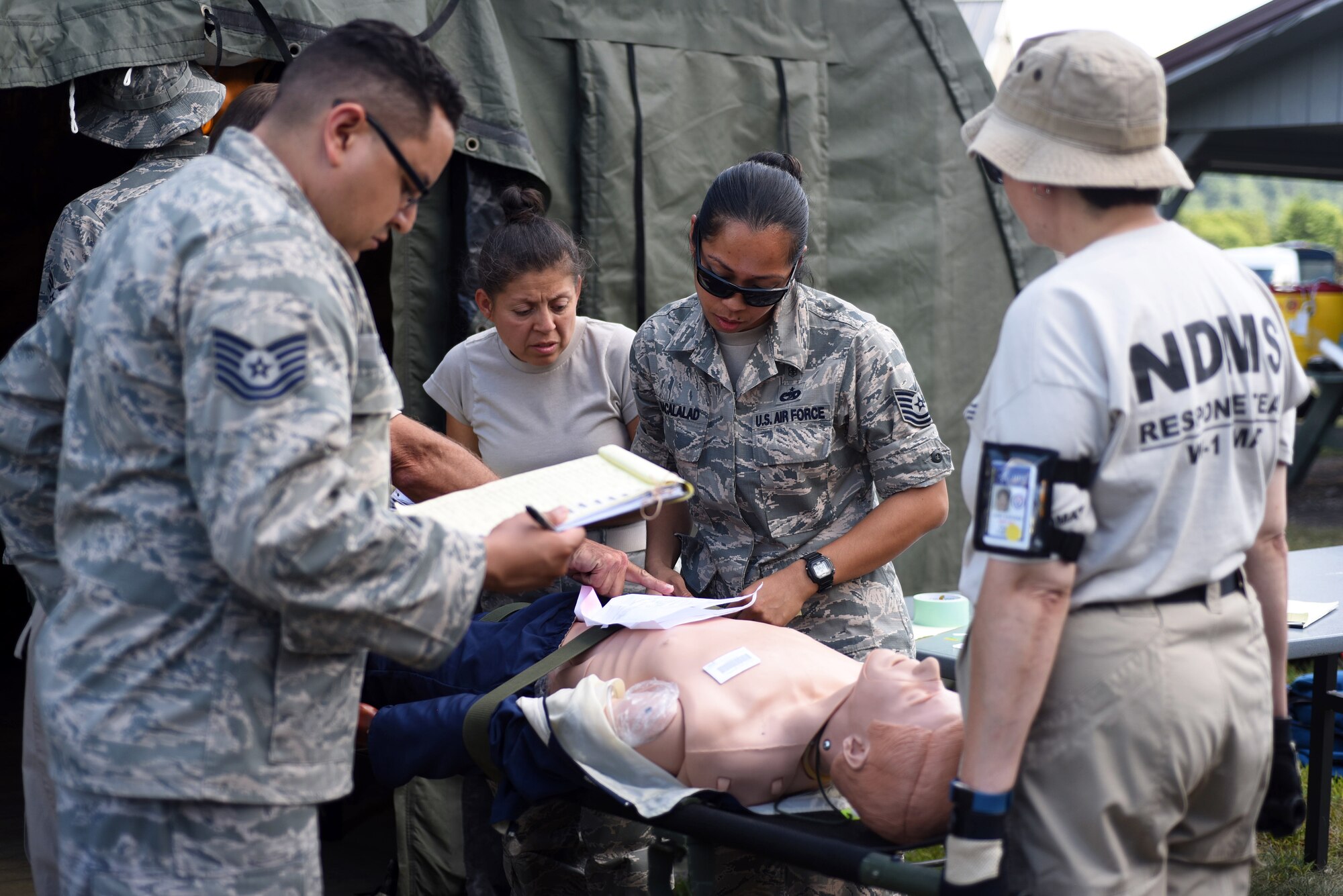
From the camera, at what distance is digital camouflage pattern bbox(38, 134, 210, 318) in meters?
2.70

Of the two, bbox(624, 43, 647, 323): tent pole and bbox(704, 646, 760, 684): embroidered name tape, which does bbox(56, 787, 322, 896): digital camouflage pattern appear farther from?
bbox(624, 43, 647, 323): tent pole

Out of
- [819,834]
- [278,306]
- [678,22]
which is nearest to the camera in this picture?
[278,306]

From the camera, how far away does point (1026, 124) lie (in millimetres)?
1684

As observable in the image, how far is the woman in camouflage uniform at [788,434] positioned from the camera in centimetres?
257

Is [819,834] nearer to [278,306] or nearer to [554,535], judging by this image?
[554,535]

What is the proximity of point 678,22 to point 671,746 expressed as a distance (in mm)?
2764

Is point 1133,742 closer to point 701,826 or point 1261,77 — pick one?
point 701,826

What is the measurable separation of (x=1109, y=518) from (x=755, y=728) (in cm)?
87

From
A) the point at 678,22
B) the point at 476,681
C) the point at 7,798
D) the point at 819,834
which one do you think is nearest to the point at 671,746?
the point at 819,834

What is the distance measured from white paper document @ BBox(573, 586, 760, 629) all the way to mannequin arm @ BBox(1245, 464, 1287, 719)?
981 millimetres

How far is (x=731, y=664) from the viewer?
2334mm

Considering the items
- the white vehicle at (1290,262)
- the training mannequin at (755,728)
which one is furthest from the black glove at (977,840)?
the white vehicle at (1290,262)

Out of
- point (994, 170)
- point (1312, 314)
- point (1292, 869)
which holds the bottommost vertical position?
point (1312, 314)

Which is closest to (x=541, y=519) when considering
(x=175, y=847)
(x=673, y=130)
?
(x=175, y=847)
